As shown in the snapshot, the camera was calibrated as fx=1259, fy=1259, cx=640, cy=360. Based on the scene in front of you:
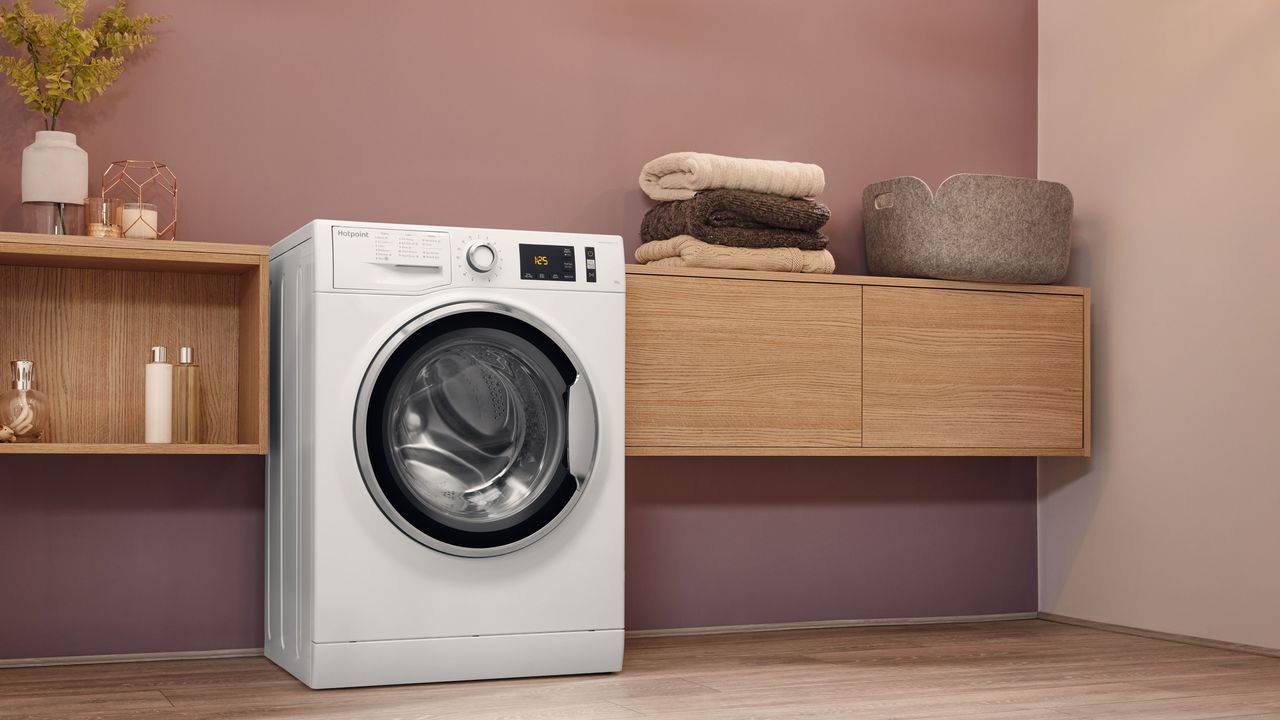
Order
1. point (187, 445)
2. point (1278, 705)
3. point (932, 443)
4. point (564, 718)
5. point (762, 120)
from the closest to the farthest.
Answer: point (564, 718) → point (1278, 705) → point (187, 445) → point (932, 443) → point (762, 120)

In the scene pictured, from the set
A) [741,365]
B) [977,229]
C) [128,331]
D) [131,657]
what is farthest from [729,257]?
[131,657]

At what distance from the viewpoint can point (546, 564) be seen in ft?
8.04

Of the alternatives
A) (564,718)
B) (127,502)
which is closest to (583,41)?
(127,502)

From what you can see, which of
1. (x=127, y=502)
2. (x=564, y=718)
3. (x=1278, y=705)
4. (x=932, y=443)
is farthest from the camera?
(x=932, y=443)

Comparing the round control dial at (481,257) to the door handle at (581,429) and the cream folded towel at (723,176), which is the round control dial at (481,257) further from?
the cream folded towel at (723,176)

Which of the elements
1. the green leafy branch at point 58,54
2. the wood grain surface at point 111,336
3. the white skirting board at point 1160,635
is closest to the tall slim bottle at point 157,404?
the wood grain surface at point 111,336

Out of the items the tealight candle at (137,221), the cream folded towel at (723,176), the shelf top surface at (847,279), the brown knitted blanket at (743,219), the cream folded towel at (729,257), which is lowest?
the shelf top surface at (847,279)

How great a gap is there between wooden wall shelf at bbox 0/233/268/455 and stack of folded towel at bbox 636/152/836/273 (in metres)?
0.94

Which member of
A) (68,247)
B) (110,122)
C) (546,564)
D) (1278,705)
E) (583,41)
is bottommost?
(1278,705)

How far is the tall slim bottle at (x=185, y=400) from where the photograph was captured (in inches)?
→ 101

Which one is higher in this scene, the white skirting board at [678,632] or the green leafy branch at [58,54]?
the green leafy branch at [58,54]

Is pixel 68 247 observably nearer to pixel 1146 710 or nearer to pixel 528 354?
pixel 528 354

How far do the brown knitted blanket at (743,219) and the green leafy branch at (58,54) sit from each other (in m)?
1.22

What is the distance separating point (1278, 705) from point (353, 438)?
1732mm
